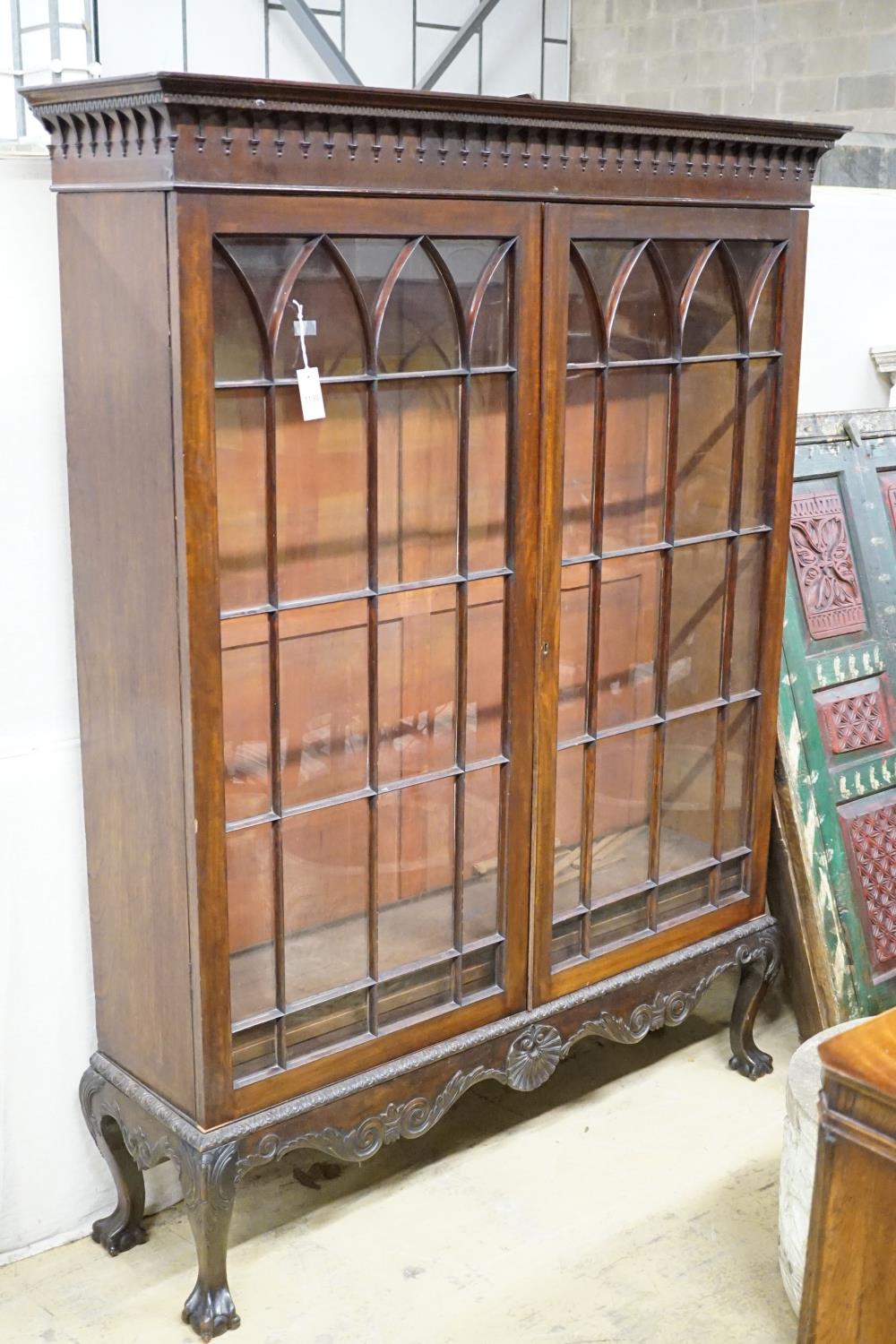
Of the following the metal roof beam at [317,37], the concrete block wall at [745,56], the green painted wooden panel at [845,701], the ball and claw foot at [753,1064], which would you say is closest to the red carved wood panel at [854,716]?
the green painted wooden panel at [845,701]

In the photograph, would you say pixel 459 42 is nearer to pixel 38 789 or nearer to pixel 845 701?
pixel 845 701

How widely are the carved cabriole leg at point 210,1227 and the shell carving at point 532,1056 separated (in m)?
0.57

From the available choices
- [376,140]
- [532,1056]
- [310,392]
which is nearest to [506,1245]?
[532,1056]

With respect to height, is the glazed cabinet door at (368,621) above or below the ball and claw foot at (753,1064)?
above

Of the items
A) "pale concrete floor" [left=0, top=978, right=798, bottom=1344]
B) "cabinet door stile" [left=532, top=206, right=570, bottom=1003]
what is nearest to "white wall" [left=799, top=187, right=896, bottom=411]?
"cabinet door stile" [left=532, top=206, right=570, bottom=1003]

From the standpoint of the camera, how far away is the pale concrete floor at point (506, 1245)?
2.24 meters

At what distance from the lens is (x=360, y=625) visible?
2.20 metres

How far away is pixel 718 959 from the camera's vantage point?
2.83 meters

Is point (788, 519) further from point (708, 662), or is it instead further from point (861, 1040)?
point (861, 1040)

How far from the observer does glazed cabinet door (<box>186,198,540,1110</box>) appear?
2.01 meters

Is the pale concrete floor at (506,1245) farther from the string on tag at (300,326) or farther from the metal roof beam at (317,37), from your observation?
the metal roof beam at (317,37)

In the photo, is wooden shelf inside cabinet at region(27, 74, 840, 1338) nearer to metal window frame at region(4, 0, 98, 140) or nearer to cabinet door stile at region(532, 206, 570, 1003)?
cabinet door stile at region(532, 206, 570, 1003)

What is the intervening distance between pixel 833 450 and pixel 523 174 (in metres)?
1.25

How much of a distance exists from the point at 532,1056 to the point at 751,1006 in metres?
0.65
